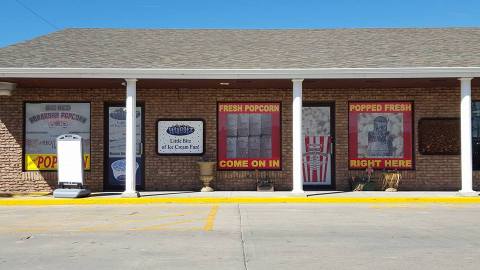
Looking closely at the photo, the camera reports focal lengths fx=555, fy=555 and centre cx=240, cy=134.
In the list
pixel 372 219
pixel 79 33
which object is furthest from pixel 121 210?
pixel 79 33

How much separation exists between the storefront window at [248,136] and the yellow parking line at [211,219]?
363cm

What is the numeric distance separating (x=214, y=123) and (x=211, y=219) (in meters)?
6.19

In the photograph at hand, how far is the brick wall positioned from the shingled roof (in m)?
1.29

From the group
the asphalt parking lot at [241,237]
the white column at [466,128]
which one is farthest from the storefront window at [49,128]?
the white column at [466,128]

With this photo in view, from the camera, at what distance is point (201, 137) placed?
17.1m

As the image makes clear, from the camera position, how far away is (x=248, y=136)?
1730 centimetres

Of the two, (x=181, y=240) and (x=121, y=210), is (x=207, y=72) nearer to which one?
(x=121, y=210)

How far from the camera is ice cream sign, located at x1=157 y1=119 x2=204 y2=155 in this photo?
56.0ft

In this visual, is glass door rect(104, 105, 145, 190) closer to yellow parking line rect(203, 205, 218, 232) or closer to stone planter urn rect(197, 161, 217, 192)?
stone planter urn rect(197, 161, 217, 192)

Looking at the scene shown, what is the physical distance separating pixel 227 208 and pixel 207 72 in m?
3.58

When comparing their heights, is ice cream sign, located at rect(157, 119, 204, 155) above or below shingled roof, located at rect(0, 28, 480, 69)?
below

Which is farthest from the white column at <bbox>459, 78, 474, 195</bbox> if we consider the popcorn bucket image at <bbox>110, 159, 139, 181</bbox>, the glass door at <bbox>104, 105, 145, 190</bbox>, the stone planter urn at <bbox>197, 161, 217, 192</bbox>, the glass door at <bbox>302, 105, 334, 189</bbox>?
the popcorn bucket image at <bbox>110, 159, 139, 181</bbox>

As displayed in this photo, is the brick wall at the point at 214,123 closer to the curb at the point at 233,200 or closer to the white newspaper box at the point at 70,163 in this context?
the white newspaper box at the point at 70,163

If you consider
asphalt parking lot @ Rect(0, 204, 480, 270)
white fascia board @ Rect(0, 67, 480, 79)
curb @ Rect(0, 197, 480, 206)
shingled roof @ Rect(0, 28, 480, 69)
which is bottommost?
asphalt parking lot @ Rect(0, 204, 480, 270)
